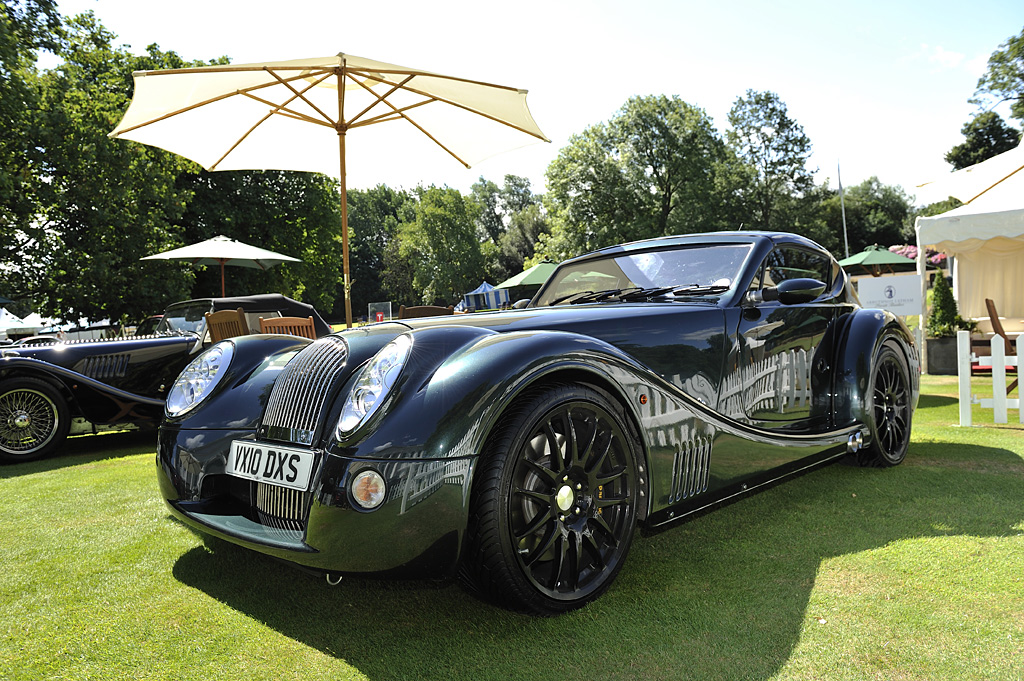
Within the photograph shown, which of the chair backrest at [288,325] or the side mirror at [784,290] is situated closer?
the side mirror at [784,290]

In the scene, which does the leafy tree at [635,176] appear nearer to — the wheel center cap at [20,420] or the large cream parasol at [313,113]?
the large cream parasol at [313,113]

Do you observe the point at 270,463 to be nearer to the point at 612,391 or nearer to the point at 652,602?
the point at 612,391

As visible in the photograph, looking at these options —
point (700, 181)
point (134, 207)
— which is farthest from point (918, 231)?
point (700, 181)

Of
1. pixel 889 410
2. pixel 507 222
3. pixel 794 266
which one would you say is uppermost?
pixel 507 222

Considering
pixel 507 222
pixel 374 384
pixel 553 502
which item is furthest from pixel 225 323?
pixel 507 222

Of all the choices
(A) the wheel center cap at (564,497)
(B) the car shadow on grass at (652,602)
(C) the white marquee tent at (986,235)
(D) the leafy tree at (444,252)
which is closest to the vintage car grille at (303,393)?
(B) the car shadow on grass at (652,602)

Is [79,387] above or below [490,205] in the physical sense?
below

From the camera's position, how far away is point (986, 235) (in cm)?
865

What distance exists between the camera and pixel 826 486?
3.89 metres

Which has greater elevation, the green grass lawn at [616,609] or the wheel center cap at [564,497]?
the wheel center cap at [564,497]

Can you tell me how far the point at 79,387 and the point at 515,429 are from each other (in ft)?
17.1

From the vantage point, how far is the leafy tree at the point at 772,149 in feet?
134

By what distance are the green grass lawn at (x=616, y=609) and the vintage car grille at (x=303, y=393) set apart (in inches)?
23.1

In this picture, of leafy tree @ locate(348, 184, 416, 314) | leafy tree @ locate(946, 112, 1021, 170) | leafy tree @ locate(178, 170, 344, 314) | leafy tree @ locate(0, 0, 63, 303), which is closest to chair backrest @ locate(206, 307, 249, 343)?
leafy tree @ locate(0, 0, 63, 303)
